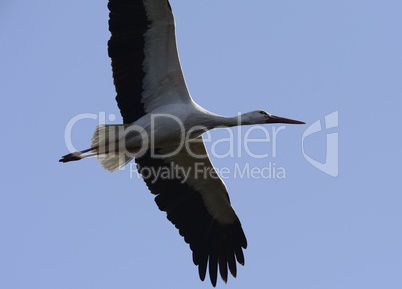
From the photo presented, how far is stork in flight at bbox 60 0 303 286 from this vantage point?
10.7m

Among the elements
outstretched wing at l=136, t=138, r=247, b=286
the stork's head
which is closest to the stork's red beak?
the stork's head

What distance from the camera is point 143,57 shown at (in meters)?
10.9

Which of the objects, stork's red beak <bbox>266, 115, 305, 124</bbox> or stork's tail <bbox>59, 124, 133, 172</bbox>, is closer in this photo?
stork's tail <bbox>59, 124, 133, 172</bbox>

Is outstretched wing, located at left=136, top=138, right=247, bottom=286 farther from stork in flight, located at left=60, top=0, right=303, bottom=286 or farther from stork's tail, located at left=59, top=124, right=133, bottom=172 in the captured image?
stork's tail, located at left=59, top=124, right=133, bottom=172

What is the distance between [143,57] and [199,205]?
89.6 inches

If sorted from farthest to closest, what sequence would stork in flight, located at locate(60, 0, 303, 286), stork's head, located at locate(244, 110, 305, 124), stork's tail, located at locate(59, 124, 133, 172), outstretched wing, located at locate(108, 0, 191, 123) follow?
1. stork's head, located at locate(244, 110, 305, 124)
2. stork's tail, located at locate(59, 124, 133, 172)
3. stork in flight, located at locate(60, 0, 303, 286)
4. outstretched wing, located at locate(108, 0, 191, 123)

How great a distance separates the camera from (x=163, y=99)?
36.4ft

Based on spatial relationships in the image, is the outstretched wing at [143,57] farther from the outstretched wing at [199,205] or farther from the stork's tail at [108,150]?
the outstretched wing at [199,205]

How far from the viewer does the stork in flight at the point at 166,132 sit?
1073 cm

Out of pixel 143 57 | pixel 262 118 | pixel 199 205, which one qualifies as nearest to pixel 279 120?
pixel 262 118

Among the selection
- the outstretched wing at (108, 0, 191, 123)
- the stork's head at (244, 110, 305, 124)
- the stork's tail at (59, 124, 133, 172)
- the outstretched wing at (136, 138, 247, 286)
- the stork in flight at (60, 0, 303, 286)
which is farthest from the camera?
the outstretched wing at (136, 138, 247, 286)

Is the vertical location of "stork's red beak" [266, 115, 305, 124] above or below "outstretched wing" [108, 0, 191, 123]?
below

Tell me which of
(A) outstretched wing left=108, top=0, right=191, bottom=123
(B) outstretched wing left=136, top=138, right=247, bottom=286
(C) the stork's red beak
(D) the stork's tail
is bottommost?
(B) outstretched wing left=136, top=138, right=247, bottom=286

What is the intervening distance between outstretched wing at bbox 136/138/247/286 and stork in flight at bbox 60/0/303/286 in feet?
0.04
